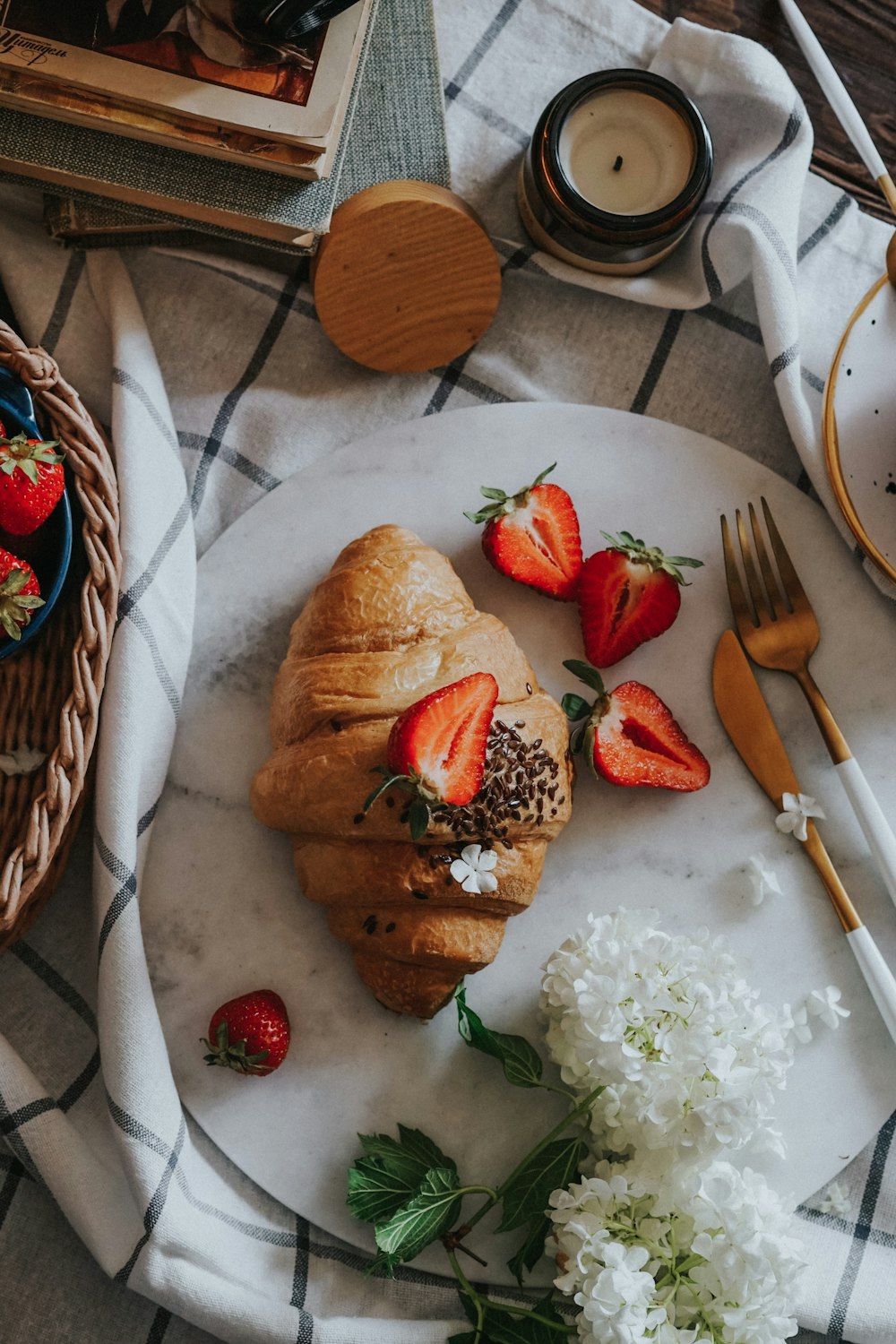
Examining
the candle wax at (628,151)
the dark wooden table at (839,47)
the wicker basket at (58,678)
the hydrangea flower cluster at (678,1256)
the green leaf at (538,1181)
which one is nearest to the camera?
the hydrangea flower cluster at (678,1256)

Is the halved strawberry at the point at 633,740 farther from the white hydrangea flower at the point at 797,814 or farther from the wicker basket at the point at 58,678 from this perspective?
the wicker basket at the point at 58,678

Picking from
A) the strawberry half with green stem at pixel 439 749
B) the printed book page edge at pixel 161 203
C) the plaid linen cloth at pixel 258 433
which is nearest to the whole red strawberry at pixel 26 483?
the plaid linen cloth at pixel 258 433

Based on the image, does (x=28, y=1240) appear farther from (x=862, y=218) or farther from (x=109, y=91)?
(x=862, y=218)

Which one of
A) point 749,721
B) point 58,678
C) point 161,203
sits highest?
point 161,203

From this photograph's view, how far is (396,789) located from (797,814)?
726 millimetres

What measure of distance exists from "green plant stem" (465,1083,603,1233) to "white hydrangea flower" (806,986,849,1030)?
42 centimetres

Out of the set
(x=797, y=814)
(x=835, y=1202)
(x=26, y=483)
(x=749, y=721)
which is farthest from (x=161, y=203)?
(x=835, y=1202)

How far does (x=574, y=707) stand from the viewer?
185 cm

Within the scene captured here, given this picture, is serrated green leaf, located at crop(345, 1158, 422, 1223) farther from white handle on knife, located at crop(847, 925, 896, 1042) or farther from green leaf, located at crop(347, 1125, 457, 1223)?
white handle on knife, located at crop(847, 925, 896, 1042)

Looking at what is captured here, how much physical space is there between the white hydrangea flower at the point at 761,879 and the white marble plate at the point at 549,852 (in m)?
0.02

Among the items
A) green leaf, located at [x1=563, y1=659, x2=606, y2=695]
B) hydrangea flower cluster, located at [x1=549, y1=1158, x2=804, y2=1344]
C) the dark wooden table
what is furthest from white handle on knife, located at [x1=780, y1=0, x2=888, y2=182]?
hydrangea flower cluster, located at [x1=549, y1=1158, x2=804, y2=1344]

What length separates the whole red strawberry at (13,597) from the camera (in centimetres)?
156

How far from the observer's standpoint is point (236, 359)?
78.2 inches

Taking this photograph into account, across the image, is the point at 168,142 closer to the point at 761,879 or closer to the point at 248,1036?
the point at 248,1036
